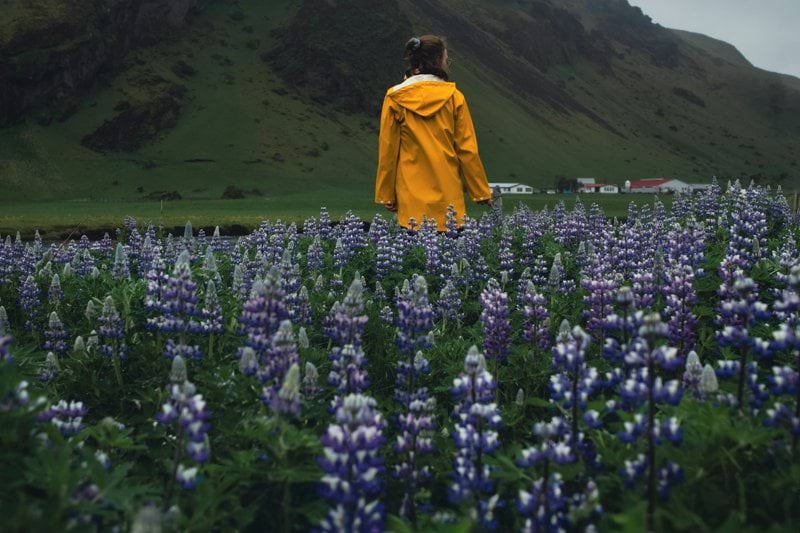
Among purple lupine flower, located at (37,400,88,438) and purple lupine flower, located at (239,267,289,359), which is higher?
purple lupine flower, located at (239,267,289,359)

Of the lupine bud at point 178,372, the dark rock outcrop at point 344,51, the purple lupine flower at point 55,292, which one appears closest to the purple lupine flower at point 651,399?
the lupine bud at point 178,372

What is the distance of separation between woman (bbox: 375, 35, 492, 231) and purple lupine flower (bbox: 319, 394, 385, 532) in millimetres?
8293

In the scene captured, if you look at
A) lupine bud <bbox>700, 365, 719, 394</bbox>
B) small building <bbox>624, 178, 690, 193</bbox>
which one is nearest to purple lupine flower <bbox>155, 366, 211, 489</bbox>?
lupine bud <bbox>700, 365, 719, 394</bbox>

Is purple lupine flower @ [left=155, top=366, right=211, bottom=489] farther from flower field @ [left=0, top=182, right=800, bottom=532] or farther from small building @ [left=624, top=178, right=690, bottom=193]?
→ small building @ [left=624, top=178, right=690, bottom=193]

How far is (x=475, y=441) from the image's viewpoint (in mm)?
3082

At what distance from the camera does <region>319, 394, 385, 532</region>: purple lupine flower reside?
2.57 meters

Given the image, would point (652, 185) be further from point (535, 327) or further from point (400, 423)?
point (400, 423)

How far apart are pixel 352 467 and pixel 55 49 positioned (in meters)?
125

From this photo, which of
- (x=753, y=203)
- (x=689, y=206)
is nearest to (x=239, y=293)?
(x=753, y=203)

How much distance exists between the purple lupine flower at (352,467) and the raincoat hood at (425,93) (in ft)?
28.0

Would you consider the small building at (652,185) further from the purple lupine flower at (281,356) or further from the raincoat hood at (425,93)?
the purple lupine flower at (281,356)

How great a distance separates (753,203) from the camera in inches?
397

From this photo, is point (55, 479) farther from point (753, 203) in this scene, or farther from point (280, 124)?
point (280, 124)

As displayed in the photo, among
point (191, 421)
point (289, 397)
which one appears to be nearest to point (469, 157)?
point (289, 397)
